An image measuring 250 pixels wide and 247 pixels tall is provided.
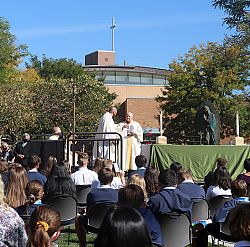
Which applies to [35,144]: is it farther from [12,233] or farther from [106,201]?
[12,233]

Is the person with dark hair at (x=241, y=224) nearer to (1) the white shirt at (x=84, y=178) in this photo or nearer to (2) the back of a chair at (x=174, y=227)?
(2) the back of a chair at (x=174, y=227)

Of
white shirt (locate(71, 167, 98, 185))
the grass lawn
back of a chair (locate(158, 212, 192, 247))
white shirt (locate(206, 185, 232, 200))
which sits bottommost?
the grass lawn

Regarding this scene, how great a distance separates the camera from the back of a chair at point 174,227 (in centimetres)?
620

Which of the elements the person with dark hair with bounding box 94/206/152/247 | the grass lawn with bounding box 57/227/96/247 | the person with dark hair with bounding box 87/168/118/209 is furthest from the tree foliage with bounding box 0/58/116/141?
the person with dark hair with bounding box 94/206/152/247

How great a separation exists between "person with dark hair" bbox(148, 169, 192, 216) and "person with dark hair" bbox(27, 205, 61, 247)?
7.52 feet

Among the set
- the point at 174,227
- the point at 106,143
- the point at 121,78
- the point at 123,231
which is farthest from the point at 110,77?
the point at 123,231

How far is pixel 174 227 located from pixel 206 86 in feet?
116

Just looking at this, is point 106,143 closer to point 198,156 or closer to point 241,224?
point 198,156

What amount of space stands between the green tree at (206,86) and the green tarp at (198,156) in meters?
22.3

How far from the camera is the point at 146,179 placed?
8.62 m

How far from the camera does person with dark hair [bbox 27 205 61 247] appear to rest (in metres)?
3.93

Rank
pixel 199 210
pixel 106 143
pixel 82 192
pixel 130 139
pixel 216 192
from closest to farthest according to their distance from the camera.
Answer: pixel 199 210 → pixel 216 192 → pixel 82 192 → pixel 106 143 → pixel 130 139

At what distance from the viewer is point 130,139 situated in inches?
620

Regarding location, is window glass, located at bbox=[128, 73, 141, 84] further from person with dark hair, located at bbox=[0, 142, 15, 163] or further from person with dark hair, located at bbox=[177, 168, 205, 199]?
person with dark hair, located at bbox=[177, 168, 205, 199]
